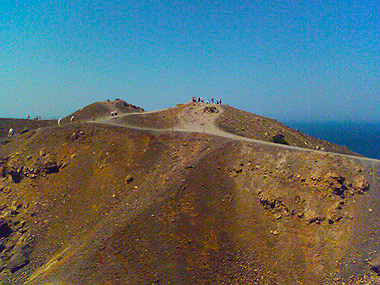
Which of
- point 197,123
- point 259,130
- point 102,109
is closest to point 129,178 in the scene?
point 197,123

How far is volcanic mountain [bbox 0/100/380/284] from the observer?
63.0 feet

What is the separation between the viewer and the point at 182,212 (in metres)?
23.4

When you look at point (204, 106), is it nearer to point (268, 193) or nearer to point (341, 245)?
point (268, 193)

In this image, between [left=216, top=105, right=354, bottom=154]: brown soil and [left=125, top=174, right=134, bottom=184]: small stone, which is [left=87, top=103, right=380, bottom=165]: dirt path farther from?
[left=125, top=174, right=134, bottom=184]: small stone

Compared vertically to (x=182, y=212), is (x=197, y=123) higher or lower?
higher

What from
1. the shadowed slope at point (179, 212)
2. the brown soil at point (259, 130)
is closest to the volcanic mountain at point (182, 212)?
the shadowed slope at point (179, 212)

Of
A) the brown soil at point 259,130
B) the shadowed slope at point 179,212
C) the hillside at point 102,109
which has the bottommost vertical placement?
the shadowed slope at point 179,212

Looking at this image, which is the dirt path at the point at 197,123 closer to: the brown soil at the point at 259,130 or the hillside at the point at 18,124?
the brown soil at the point at 259,130

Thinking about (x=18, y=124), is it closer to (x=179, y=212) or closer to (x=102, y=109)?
(x=102, y=109)

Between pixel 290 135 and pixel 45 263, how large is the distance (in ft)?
168

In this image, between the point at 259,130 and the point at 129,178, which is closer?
the point at 129,178

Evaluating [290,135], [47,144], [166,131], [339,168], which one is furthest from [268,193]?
[47,144]

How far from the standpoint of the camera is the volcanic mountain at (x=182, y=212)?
19188 mm

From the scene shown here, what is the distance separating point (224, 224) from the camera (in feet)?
75.0
